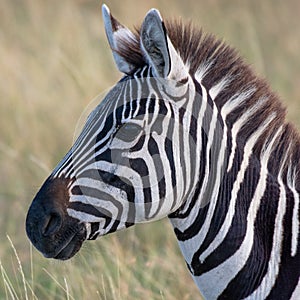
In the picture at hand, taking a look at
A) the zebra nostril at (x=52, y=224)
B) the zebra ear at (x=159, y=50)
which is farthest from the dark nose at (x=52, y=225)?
the zebra ear at (x=159, y=50)

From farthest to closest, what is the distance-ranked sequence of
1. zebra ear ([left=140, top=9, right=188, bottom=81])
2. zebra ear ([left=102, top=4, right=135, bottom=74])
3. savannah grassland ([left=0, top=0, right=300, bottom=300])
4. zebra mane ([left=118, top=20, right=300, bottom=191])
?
savannah grassland ([left=0, top=0, right=300, bottom=300])
zebra ear ([left=102, top=4, right=135, bottom=74])
zebra mane ([left=118, top=20, right=300, bottom=191])
zebra ear ([left=140, top=9, right=188, bottom=81])

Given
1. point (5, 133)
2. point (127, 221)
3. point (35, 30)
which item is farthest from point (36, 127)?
point (127, 221)

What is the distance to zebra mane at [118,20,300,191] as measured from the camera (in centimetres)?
356

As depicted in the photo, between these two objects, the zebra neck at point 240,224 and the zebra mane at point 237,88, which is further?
the zebra mane at point 237,88

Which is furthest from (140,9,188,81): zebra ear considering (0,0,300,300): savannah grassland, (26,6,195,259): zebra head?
(0,0,300,300): savannah grassland

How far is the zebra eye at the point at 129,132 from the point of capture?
11.2 feet

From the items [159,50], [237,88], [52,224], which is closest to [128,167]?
[52,224]

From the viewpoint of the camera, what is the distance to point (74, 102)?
29.1 ft

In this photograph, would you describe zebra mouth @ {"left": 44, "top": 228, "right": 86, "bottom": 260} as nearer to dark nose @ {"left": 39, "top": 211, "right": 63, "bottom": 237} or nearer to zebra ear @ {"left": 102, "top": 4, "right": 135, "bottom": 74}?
dark nose @ {"left": 39, "top": 211, "right": 63, "bottom": 237}

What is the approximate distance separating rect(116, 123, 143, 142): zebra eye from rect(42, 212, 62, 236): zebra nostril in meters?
0.41

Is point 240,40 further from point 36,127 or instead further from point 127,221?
point 127,221

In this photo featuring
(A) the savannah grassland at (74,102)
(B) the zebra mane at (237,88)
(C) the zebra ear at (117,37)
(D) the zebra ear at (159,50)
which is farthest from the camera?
(A) the savannah grassland at (74,102)

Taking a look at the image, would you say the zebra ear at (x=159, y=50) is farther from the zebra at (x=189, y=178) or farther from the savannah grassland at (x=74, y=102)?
the savannah grassland at (x=74, y=102)

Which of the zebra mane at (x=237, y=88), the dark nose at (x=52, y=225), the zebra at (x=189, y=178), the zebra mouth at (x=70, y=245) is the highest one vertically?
the zebra mane at (x=237, y=88)
